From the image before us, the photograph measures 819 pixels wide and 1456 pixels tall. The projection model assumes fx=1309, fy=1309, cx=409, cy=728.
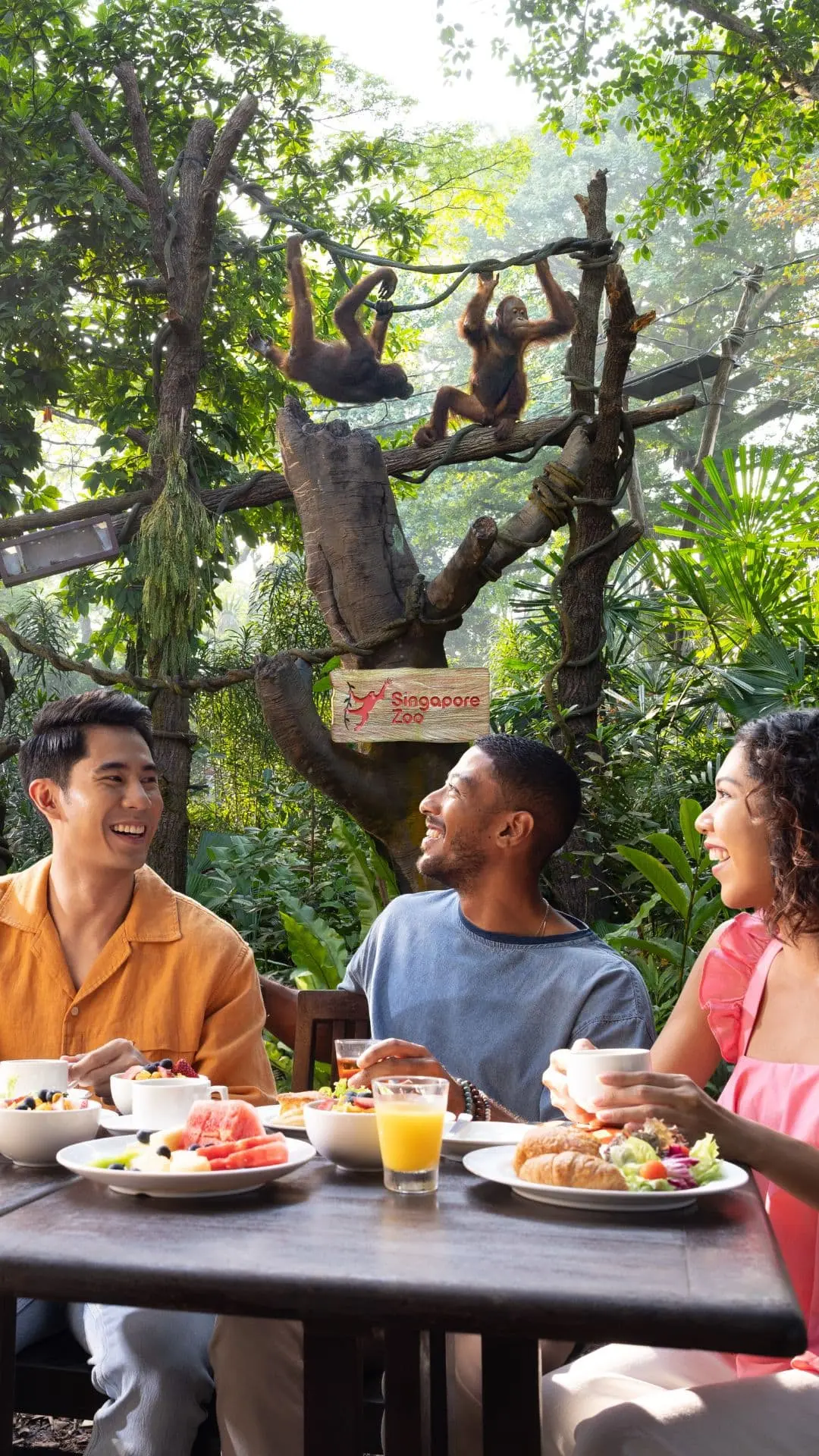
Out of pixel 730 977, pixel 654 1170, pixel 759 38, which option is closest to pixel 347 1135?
pixel 654 1170

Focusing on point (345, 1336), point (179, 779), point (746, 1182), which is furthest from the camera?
point (179, 779)

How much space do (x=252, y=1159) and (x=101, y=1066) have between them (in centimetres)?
54

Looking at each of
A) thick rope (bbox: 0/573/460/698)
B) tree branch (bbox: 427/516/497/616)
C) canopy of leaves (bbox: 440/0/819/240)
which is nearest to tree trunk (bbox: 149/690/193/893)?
thick rope (bbox: 0/573/460/698)

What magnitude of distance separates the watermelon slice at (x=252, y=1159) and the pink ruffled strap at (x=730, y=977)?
0.86 meters

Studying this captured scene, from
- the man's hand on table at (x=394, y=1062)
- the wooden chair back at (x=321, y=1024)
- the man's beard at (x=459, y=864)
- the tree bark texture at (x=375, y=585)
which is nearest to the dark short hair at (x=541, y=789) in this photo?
the man's beard at (x=459, y=864)

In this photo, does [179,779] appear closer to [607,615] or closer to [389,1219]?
[607,615]

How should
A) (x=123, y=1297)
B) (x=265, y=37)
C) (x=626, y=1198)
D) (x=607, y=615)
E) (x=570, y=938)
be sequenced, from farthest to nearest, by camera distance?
(x=265, y=37), (x=607, y=615), (x=570, y=938), (x=626, y=1198), (x=123, y=1297)

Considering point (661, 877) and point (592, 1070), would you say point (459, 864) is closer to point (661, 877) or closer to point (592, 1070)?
point (592, 1070)

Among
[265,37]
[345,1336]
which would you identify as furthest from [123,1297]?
[265,37]

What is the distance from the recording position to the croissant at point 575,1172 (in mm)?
1390

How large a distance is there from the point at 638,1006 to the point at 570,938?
22 centimetres

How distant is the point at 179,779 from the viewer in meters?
5.05

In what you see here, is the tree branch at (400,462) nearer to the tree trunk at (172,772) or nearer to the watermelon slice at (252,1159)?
the tree trunk at (172,772)

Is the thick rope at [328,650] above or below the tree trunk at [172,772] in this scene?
above
